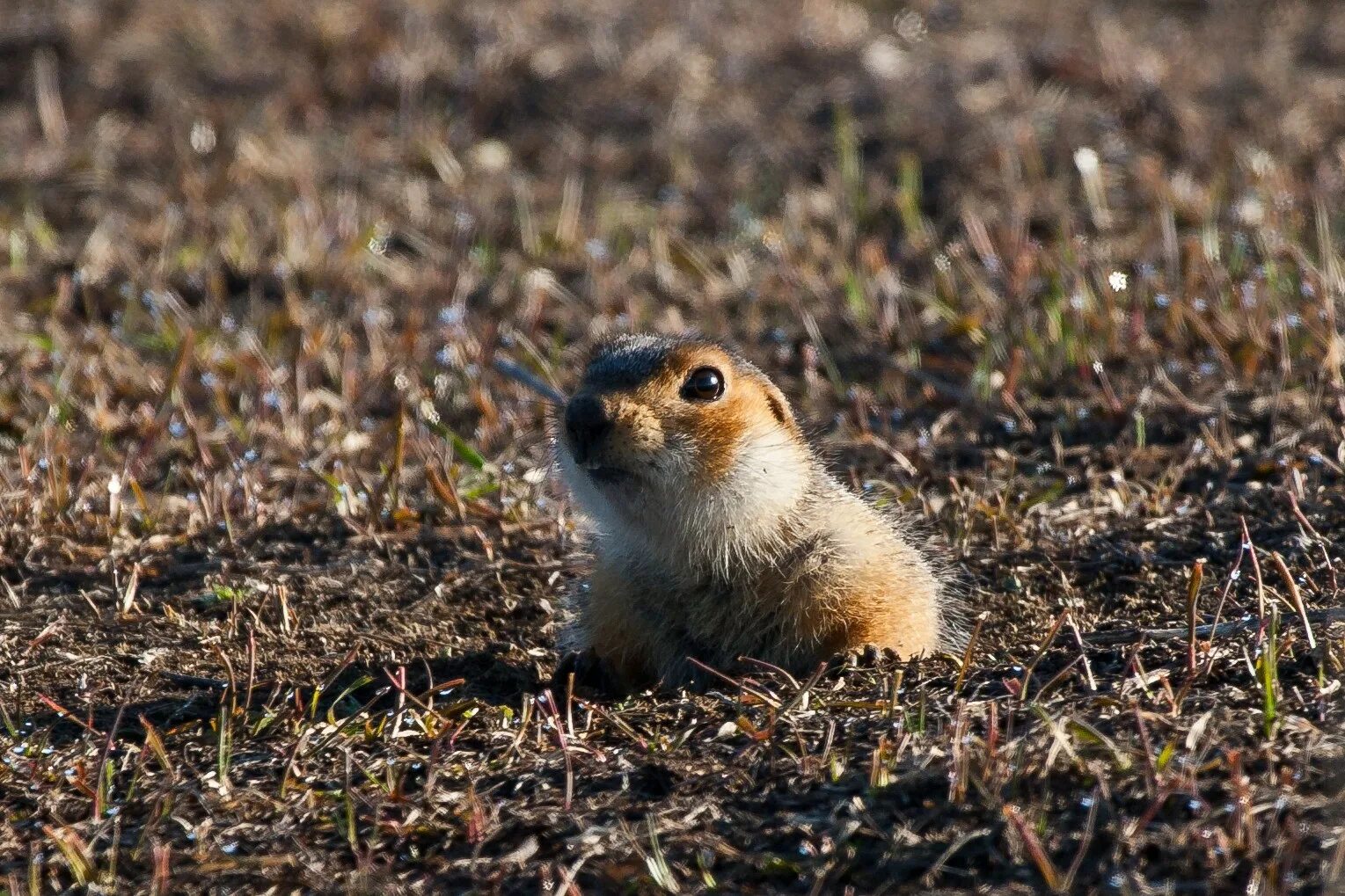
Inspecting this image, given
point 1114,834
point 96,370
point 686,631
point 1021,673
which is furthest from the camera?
point 96,370

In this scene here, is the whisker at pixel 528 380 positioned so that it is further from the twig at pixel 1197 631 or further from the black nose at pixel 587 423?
the twig at pixel 1197 631

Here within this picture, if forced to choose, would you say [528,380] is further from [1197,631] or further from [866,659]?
[1197,631]

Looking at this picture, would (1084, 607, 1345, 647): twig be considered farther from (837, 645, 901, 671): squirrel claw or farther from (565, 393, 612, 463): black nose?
(565, 393, 612, 463): black nose

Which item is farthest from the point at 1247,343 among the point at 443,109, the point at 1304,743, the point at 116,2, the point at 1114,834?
the point at 116,2

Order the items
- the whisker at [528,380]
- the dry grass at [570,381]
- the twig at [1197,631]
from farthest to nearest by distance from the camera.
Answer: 1. the whisker at [528,380]
2. the twig at [1197,631]
3. the dry grass at [570,381]

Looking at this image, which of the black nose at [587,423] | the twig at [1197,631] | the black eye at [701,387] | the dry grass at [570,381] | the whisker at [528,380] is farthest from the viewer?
the whisker at [528,380]

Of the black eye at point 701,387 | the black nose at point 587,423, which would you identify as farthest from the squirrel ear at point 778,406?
the black nose at point 587,423

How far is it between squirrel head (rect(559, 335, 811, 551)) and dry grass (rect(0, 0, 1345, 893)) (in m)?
0.58

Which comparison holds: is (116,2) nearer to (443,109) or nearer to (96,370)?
(443,109)

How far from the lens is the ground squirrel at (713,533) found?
4719mm

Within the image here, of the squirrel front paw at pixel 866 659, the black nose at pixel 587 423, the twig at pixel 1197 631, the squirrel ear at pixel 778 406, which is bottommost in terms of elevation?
the squirrel front paw at pixel 866 659

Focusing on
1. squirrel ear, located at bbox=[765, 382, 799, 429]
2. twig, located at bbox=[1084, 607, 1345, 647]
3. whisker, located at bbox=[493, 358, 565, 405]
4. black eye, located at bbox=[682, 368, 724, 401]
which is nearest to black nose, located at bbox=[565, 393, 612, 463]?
black eye, located at bbox=[682, 368, 724, 401]

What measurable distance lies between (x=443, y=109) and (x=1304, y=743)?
759 cm

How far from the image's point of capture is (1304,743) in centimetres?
376
